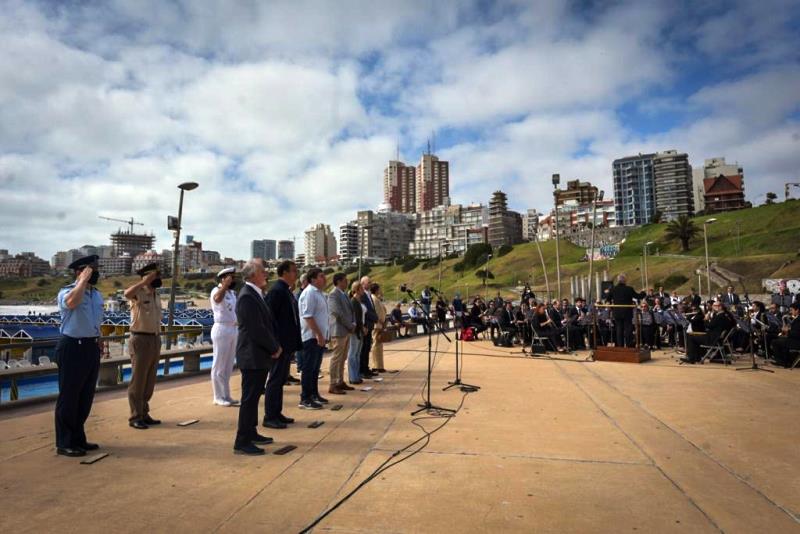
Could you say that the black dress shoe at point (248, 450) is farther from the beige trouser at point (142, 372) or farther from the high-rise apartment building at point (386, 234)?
Result: the high-rise apartment building at point (386, 234)

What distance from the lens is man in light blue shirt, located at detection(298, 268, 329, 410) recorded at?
20.5 feet

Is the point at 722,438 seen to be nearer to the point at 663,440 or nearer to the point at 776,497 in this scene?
the point at 663,440

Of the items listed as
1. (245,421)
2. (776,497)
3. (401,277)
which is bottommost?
(776,497)

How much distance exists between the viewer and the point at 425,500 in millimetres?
3236

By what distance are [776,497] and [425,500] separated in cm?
255

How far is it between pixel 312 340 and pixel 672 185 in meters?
143

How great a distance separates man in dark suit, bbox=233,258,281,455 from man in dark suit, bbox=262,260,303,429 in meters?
0.68

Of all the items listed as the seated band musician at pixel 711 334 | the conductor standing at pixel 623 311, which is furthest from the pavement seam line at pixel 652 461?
the seated band musician at pixel 711 334

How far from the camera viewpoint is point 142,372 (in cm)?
526

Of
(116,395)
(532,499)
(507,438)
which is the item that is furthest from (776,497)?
(116,395)

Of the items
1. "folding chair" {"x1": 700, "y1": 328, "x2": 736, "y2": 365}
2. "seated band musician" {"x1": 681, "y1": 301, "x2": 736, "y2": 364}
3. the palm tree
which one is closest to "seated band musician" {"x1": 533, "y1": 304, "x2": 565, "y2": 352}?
"seated band musician" {"x1": 681, "y1": 301, "x2": 736, "y2": 364}

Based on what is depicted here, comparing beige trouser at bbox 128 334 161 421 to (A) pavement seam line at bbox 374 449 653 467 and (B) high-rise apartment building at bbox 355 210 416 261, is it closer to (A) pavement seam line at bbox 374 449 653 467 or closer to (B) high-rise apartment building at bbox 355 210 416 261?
(A) pavement seam line at bbox 374 449 653 467

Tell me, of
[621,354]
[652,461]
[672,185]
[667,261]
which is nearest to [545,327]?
[621,354]

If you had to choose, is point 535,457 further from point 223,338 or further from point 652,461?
point 223,338
